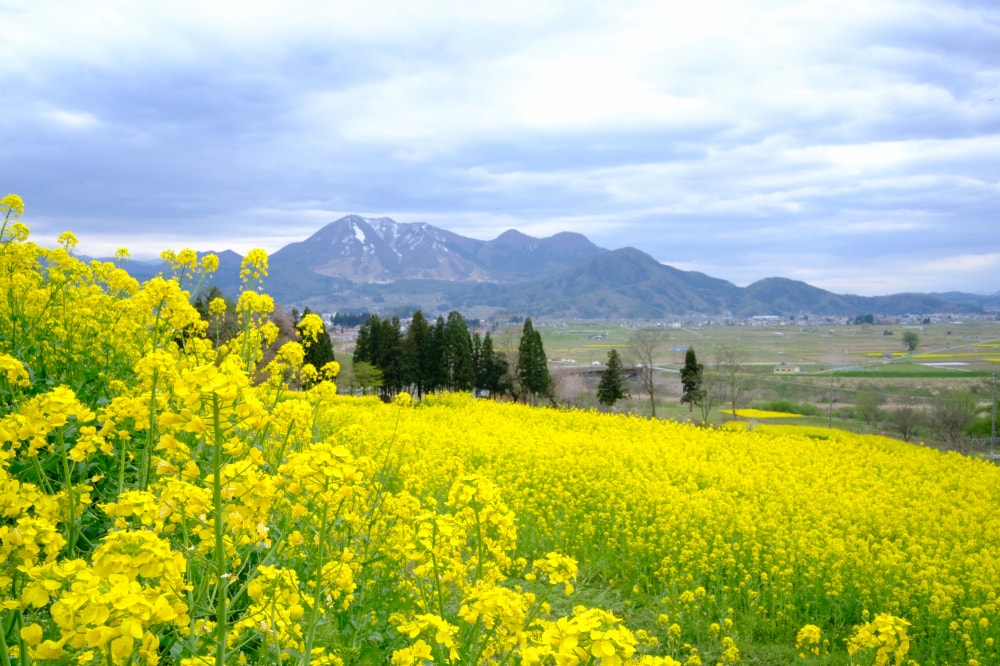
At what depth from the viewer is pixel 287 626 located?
2.63 m

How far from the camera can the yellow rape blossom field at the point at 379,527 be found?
6.57 feet

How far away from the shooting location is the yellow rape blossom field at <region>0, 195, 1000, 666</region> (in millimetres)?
2002

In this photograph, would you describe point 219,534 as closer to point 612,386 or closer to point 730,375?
point 612,386

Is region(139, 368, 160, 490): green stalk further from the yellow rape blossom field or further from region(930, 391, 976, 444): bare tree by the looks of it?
region(930, 391, 976, 444): bare tree

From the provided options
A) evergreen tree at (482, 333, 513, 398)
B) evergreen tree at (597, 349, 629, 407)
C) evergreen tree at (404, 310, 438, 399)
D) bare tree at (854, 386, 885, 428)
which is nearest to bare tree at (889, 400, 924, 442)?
bare tree at (854, 386, 885, 428)

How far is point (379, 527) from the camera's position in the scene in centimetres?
489

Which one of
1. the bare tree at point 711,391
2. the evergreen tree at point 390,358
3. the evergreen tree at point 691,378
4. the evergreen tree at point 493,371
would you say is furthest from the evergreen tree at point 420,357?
the bare tree at point 711,391

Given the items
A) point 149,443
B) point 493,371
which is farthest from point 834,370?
point 149,443

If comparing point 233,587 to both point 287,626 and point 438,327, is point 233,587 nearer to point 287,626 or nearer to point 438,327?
point 287,626

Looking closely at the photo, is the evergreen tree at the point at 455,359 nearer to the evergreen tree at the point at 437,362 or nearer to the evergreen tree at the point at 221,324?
the evergreen tree at the point at 437,362

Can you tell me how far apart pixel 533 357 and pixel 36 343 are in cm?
3378

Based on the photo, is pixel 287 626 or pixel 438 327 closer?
pixel 287 626

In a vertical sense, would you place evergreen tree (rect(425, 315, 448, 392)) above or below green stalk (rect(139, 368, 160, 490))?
below

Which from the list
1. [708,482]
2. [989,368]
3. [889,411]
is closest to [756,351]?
[989,368]
